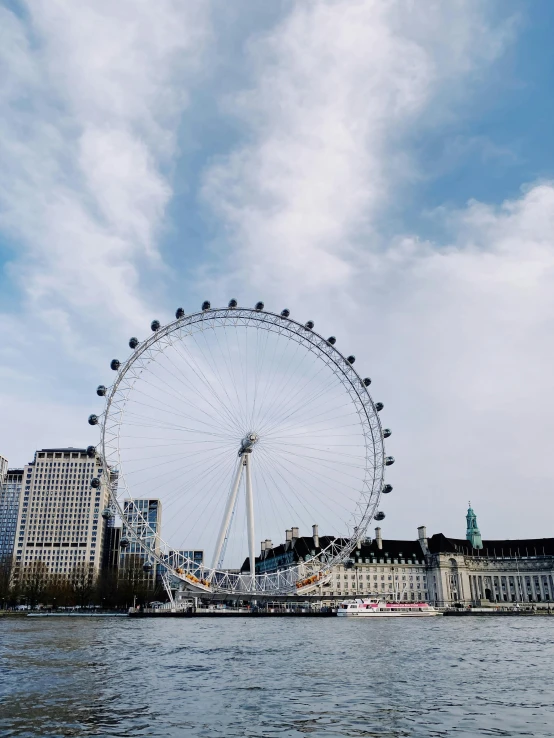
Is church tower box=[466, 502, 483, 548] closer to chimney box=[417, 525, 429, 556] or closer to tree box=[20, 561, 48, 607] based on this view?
chimney box=[417, 525, 429, 556]

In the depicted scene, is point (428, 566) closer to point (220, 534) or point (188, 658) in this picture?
point (220, 534)

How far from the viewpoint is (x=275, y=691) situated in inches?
995

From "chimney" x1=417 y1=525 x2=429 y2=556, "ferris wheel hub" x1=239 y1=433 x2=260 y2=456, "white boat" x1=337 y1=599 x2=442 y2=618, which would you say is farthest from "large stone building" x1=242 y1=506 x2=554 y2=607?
"ferris wheel hub" x1=239 y1=433 x2=260 y2=456

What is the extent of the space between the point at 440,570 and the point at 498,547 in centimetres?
2308

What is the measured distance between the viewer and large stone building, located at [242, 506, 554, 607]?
573 ft

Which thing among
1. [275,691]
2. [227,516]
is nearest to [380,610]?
[227,516]

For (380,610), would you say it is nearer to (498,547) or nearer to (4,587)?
(4,587)

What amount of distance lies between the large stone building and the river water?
13438 centimetres

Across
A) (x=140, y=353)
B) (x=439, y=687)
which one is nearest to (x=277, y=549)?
(x=140, y=353)

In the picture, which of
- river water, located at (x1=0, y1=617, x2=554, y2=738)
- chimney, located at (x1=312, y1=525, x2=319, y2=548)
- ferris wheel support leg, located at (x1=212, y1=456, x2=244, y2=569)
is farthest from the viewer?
chimney, located at (x1=312, y1=525, x2=319, y2=548)

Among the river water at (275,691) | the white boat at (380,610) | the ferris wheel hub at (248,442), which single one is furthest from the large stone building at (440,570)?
the river water at (275,691)

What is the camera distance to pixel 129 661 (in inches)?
1411

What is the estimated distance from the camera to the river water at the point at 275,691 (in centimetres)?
1898

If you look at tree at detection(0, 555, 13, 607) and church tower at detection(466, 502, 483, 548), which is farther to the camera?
church tower at detection(466, 502, 483, 548)
